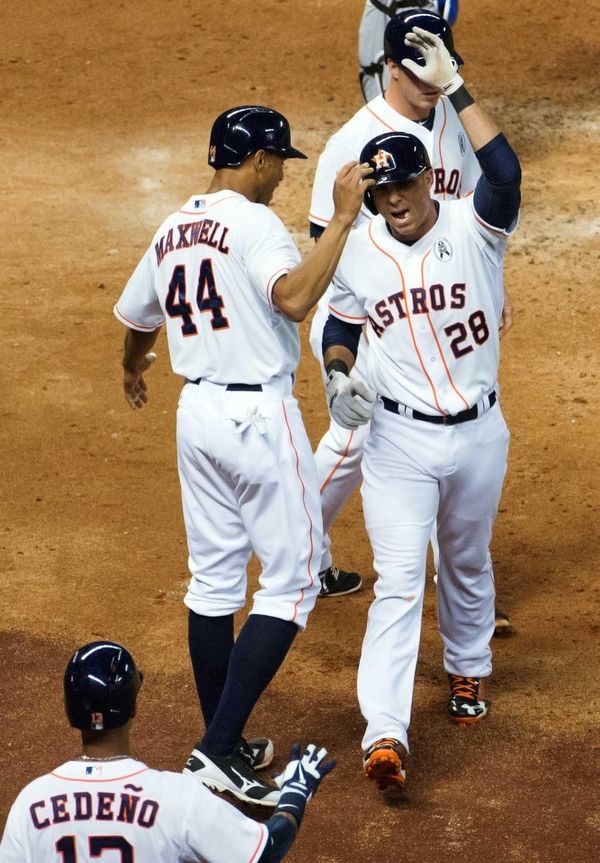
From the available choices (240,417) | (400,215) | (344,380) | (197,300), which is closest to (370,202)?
(400,215)

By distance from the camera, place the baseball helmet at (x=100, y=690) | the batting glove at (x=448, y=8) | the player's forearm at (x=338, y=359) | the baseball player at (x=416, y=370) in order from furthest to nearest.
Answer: the batting glove at (x=448, y=8)
the player's forearm at (x=338, y=359)
the baseball player at (x=416, y=370)
the baseball helmet at (x=100, y=690)

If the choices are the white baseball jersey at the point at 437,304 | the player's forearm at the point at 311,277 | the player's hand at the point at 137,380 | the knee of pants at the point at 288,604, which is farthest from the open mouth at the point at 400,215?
the knee of pants at the point at 288,604

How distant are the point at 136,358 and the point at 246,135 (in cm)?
103

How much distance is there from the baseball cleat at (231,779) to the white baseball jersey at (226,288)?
1.25 m

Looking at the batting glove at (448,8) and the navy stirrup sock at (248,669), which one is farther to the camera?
the batting glove at (448,8)

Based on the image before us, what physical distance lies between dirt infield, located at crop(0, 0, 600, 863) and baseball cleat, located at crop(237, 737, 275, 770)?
0.20 m

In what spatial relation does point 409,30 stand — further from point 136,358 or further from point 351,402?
point 136,358

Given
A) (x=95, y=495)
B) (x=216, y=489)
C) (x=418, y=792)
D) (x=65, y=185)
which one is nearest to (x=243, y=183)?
(x=216, y=489)

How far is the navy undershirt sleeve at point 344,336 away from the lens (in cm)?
505

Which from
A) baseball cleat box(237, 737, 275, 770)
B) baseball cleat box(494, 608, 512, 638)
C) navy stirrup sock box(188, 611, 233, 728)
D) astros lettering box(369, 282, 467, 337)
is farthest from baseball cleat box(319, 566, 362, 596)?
astros lettering box(369, 282, 467, 337)

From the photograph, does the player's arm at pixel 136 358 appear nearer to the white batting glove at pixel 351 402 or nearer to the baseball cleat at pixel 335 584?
the white batting glove at pixel 351 402

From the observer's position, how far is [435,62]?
485cm

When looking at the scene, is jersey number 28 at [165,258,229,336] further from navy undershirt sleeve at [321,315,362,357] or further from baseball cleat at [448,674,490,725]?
baseball cleat at [448,674,490,725]

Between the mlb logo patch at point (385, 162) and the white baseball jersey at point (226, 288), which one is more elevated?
the mlb logo patch at point (385, 162)
